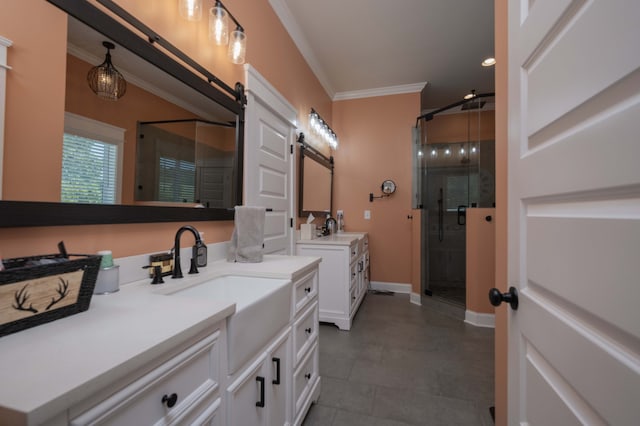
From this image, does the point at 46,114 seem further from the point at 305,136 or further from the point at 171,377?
the point at 305,136

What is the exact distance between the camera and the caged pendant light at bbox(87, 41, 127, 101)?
93cm

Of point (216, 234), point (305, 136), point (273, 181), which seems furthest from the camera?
point (305, 136)

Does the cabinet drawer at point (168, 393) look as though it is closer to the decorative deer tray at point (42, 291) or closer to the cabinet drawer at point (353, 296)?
the decorative deer tray at point (42, 291)

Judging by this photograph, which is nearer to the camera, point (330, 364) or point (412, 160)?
point (330, 364)

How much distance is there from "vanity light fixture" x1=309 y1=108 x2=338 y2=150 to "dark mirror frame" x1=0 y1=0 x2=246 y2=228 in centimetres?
160

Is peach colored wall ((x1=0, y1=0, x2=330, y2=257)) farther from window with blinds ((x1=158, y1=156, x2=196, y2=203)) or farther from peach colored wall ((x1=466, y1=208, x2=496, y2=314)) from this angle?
peach colored wall ((x1=466, y1=208, x2=496, y2=314))

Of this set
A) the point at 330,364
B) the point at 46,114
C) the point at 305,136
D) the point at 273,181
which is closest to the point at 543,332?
the point at 46,114

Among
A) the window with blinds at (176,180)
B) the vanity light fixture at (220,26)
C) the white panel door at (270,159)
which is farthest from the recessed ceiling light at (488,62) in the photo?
the window with blinds at (176,180)

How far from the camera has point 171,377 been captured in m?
0.60

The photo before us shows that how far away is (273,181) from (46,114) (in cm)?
147

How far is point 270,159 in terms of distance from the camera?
7.06 feet

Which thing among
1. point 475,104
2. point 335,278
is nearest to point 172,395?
point 335,278

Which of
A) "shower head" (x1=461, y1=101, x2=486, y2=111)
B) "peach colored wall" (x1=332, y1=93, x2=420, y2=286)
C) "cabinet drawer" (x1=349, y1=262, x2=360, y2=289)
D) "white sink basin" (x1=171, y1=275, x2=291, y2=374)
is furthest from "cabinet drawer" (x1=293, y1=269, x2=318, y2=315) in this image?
"shower head" (x1=461, y1=101, x2=486, y2=111)

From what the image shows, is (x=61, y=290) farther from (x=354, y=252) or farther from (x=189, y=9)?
(x=354, y=252)
